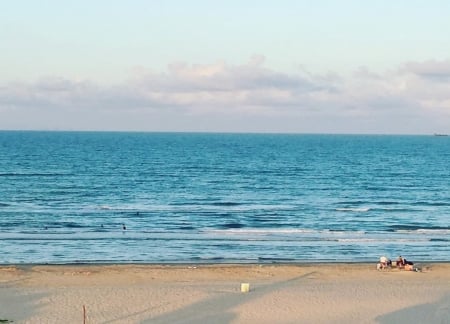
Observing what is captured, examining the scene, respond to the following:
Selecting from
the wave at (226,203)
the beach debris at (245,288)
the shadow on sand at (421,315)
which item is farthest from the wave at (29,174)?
the shadow on sand at (421,315)

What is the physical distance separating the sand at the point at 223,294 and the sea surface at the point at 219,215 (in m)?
3.02

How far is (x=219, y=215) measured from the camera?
157 feet

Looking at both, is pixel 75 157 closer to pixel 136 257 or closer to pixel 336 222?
pixel 336 222

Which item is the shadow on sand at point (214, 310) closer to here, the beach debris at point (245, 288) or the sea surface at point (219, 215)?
the beach debris at point (245, 288)

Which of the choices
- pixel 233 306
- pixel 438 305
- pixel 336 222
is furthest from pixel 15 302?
pixel 336 222

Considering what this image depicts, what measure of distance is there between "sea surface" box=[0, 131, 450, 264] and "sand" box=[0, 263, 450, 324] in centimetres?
302

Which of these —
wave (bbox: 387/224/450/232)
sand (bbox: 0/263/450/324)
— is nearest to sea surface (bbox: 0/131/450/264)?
wave (bbox: 387/224/450/232)

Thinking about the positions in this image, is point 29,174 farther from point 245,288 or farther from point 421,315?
point 421,315

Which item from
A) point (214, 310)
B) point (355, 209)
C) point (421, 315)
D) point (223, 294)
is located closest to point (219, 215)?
point (355, 209)

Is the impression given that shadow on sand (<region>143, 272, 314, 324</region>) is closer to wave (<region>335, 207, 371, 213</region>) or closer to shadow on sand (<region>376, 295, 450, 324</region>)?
shadow on sand (<region>376, 295, 450, 324</region>)

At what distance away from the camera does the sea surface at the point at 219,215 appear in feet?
114

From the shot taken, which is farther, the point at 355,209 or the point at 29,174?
the point at 29,174

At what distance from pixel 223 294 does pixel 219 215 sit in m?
22.6

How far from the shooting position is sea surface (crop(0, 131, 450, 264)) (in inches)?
1371
